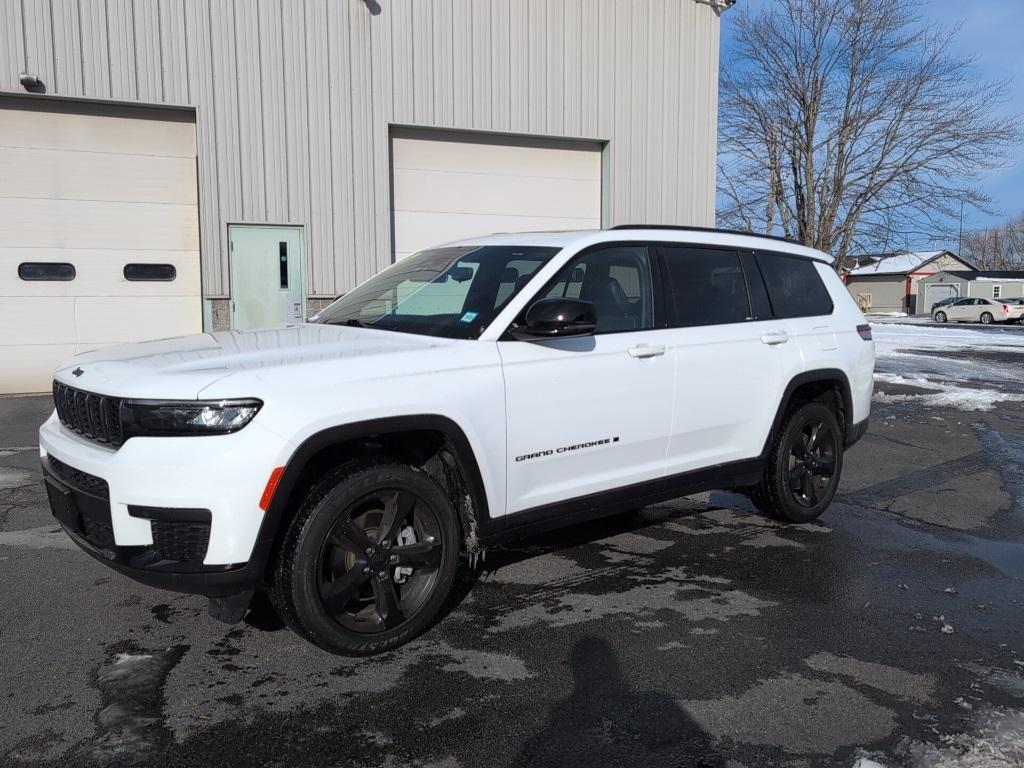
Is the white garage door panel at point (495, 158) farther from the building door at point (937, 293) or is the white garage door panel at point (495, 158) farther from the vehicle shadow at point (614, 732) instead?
the building door at point (937, 293)

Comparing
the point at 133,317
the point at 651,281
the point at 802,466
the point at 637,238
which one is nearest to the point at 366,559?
the point at 651,281

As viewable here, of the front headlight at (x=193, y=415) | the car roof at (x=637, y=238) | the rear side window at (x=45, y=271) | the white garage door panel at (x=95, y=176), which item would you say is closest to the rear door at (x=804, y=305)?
the car roof at (x=637, y=238)

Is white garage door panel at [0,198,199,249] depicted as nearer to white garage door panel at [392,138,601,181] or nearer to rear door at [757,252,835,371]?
white garage door panel at [392,138,601,181]

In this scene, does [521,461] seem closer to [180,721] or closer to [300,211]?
[180,721]

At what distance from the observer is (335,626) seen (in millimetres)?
3375

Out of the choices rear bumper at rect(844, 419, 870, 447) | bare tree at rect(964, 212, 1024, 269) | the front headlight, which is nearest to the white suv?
the front headlight

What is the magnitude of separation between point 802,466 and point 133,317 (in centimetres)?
969

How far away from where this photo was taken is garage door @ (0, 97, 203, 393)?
1138cm

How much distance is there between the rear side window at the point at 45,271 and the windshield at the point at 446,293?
8369 mm

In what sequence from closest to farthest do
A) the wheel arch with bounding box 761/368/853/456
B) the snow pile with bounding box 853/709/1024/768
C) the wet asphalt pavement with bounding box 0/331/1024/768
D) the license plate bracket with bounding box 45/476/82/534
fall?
the snow pile with bounding box 853/709/1024/768
the wet asphalt pavement with bounding box 0/331/1024/768
the license plate bracket with bounding box 45/476/82/534
the wheel arch with bounding box 761/368/853/456

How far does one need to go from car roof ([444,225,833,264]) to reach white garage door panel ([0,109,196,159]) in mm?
8479

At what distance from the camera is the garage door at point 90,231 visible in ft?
37.3

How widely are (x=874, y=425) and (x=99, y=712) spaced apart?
8603 millimetres

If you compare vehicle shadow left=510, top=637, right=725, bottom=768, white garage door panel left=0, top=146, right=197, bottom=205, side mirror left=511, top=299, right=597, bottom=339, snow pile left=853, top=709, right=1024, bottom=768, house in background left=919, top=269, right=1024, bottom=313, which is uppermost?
white garage door panel left=0, top=146, right=197, bottom=205
